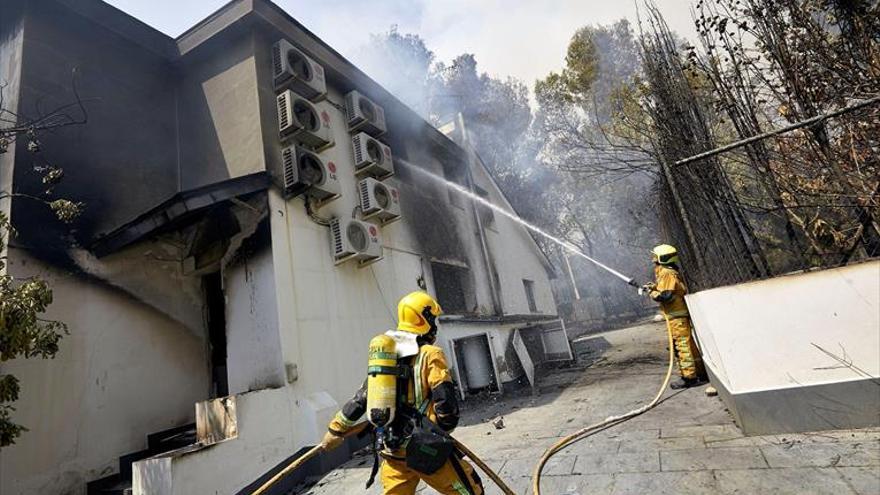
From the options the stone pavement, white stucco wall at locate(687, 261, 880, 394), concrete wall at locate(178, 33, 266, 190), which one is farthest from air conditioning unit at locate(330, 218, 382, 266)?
white stucco wall at locate(687, 261, 880, 394)

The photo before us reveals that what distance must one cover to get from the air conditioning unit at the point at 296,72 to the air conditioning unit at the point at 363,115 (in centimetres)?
103

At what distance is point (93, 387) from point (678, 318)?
347 inches

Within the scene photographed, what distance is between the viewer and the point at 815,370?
3.34 metres

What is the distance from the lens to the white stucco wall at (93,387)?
502 centimetres

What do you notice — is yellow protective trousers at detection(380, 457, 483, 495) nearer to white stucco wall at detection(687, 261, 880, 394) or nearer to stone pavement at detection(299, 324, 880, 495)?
stone pavement at detection(299, 324, 880, 495)

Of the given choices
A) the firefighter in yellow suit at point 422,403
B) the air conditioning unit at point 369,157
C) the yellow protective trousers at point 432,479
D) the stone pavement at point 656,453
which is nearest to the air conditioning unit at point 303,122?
the air conditioning unit at point 369,157

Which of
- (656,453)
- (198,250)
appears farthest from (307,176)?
(656,453)

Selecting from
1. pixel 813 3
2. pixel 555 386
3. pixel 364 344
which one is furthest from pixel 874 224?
pixel 364 344

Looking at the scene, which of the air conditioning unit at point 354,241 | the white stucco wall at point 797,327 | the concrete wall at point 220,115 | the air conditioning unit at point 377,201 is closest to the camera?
the white stucco wall at point 797,327

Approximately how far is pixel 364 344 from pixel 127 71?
7142mm

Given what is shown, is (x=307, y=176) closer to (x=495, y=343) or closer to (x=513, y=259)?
(x=495, y=343)

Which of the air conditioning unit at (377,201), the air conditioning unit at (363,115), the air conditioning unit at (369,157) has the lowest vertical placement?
the air conditioning unit at (377,201)

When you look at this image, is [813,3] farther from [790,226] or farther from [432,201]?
[432,201]

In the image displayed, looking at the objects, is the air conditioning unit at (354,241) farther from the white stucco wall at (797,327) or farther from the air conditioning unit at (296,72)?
the white stucco wall at (797,327)
